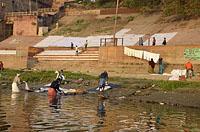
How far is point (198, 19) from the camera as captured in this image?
5350 centimetres

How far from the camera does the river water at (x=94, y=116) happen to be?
16625mm

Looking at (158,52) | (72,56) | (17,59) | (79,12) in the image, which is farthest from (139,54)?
(79,12)

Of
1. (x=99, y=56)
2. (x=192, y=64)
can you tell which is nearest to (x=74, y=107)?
(x=192, y=64)

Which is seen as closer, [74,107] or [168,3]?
[74,107]

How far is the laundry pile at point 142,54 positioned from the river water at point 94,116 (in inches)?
554

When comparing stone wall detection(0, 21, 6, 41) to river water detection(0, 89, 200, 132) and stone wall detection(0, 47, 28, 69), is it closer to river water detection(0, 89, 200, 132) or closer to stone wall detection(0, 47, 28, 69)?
stone wall detection(0, 47, 28, 69)

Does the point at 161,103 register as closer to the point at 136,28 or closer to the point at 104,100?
the point at 104,100

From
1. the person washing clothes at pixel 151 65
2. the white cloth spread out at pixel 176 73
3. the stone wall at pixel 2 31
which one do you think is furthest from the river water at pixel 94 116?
the stone wall at pixel 2 31

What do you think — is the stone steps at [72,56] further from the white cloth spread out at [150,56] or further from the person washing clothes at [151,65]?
the person washing clothes at [151,65]

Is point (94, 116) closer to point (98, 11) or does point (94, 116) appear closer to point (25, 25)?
point (98, 11)

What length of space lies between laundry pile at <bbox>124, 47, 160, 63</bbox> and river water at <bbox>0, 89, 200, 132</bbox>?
14.1m

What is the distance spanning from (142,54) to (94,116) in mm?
22165

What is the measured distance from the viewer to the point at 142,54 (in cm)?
4153

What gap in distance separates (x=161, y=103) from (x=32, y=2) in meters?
57.1
